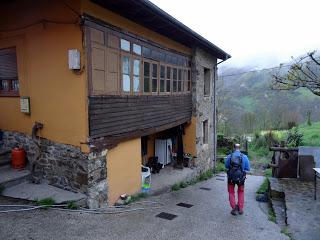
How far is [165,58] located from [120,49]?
3001mm

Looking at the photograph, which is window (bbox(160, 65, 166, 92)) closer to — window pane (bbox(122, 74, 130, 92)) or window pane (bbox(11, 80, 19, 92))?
window pane (bbox(122, 74, 130, 92))

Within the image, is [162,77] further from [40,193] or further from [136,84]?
[40,193]

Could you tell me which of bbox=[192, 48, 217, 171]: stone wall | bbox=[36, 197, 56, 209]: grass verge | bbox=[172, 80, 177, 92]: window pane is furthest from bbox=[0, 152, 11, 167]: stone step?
bbox=[192, 48, 217, 171]: stone wall

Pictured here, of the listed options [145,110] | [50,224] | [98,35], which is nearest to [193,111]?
[145,110]

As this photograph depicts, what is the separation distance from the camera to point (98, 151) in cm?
669

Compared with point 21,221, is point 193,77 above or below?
above

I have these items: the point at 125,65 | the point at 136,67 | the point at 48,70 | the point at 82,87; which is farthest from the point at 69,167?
the point at 136,67

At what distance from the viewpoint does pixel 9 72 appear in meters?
7.99

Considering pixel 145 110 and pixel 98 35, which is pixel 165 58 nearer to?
pixel 145 110

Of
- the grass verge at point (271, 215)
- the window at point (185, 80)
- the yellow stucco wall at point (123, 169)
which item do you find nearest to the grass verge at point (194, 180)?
the yellow stucco wall at point (123, 169)

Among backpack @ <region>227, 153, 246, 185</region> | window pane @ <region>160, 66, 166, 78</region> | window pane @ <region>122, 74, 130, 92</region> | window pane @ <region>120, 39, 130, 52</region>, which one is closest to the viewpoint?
backpack @ <region>227, 153, 246, 185</region>

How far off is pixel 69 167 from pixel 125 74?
8.78 ft

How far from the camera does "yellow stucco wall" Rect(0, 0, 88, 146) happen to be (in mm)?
6371

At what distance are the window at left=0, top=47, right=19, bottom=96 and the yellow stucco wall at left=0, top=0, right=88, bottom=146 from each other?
0.61 ft
